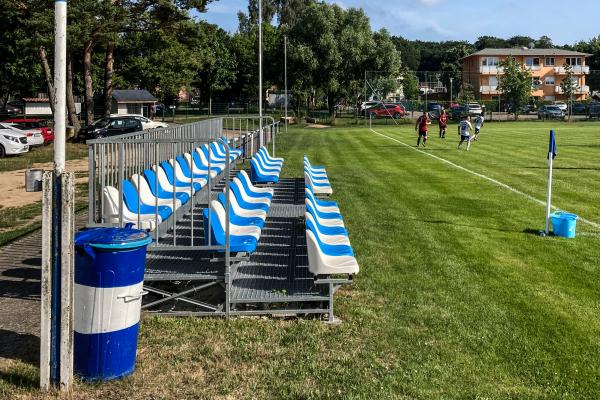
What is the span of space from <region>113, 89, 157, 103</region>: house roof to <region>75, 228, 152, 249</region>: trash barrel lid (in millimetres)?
82708

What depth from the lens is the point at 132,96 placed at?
86688 mm

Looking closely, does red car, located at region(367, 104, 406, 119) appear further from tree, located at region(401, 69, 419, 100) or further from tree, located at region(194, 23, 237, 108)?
tree, located at region(194, 23, 237, 108)

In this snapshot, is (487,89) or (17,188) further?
(487,89)

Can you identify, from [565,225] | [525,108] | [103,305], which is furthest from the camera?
[525,108]

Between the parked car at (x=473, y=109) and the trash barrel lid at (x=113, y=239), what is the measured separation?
54719 mm

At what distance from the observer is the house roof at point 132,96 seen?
8512 centimetres

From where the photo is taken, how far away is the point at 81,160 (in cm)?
2812

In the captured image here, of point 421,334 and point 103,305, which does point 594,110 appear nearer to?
point 421,334

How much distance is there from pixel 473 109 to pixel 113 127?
118 feet

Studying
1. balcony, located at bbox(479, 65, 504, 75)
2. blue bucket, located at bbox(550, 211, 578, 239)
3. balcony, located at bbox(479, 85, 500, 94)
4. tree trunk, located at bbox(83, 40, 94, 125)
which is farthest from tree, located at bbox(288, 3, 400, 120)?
blue bucket, located at bbox(550, 211, 578, 239)

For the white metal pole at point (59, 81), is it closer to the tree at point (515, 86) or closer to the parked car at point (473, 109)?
the parked car at point (473, 109)

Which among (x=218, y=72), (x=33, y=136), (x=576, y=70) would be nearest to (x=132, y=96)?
(x=218, y=72)

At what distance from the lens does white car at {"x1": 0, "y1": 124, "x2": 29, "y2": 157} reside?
28.2 m

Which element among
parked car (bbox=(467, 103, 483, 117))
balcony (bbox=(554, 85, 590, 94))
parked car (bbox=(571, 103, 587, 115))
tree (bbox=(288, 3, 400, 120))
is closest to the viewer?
parked car (bbox=(467, 103, 483, 117))
